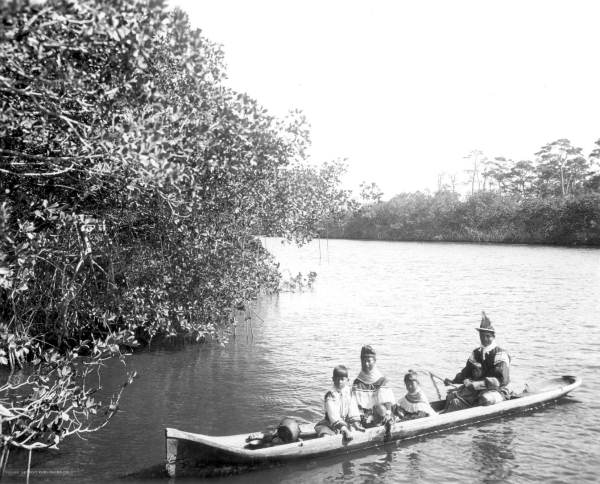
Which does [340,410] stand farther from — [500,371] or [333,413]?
[500,371]

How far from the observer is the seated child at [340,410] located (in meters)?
9.40

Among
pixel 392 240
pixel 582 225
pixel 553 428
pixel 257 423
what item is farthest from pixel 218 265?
pixel 392 240

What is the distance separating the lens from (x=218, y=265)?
50.4 feet

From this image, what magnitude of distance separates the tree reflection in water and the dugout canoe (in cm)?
47

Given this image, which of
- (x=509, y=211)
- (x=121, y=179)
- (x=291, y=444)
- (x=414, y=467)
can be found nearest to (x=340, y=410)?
(x=291, y=444)

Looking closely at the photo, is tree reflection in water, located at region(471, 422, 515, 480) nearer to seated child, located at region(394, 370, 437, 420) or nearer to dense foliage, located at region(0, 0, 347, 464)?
seated child, located at region(394, 370, 437, 420)

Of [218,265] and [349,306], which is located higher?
[218,265]

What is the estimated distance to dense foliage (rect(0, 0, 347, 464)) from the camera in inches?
249

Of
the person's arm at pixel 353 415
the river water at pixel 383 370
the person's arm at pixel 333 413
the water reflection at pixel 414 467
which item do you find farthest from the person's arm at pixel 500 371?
the person's arm at pixel 333 413

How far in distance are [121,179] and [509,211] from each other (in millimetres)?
72219

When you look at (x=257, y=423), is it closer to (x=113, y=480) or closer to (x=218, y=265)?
(x=113, y=480)

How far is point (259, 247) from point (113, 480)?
988cm

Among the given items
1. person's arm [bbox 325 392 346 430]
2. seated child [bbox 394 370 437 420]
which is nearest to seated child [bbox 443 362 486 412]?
seated child [bbox 394 370 437 420]

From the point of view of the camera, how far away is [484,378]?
38.3ft
